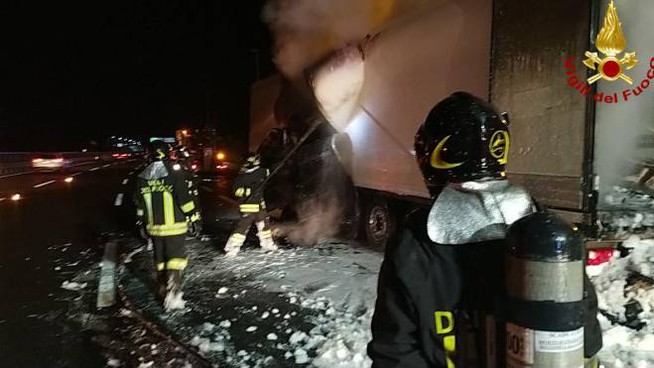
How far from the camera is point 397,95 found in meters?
7.60

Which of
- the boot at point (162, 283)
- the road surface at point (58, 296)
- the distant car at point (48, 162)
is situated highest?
the distant car at point (48, 162)

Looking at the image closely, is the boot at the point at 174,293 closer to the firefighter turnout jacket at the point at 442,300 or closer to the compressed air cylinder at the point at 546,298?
the firefighter turnout jacket at the point at 442,300

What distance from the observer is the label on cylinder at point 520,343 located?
129cm

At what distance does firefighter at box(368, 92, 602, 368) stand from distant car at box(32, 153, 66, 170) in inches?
1494

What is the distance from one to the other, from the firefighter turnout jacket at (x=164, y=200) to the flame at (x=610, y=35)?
13.6 ft

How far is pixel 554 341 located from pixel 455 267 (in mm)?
322

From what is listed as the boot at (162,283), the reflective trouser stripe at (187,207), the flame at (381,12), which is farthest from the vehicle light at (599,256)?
the flame at (381,12)

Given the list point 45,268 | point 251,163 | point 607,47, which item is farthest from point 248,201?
point 607,47

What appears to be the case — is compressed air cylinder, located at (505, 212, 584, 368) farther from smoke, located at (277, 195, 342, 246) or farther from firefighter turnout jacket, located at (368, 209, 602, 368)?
smoke, located at (277, 195, 342, 246)

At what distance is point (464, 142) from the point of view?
163 cm

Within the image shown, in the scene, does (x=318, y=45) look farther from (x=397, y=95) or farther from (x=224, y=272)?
(x=224, y=272)

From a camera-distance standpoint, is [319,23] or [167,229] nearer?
[167,229]

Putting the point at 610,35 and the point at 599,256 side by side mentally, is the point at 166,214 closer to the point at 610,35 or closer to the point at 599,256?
the point at 599,256

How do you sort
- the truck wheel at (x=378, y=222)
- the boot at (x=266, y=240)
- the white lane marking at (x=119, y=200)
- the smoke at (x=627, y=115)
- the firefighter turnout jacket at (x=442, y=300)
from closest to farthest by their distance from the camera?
the firefighter turnout jacket at (x=442, y=300) → the smoke at (x=627, y=115) → the truck wheel at (x=378, y=222) → the boot at (x=266, y=240) → the white lane marking at (x=119, y=200)
